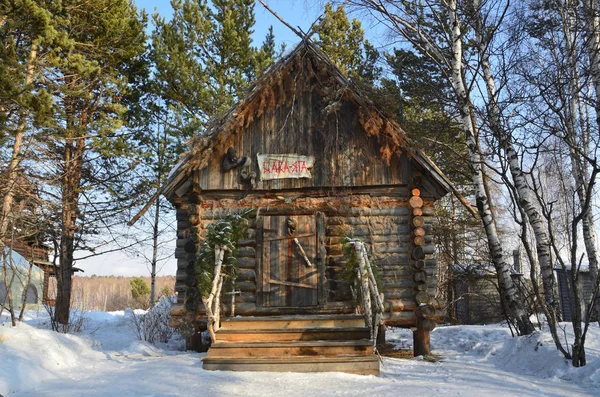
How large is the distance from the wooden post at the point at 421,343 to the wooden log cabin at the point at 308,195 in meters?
0.02

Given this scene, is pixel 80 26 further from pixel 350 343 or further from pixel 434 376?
pixel 434 376

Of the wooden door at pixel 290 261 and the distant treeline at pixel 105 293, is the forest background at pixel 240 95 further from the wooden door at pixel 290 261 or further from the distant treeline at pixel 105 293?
the distant treeline at pixel 105 293

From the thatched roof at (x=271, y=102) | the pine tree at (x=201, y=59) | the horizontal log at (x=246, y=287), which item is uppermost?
the pine tree at (x=201, y=59)

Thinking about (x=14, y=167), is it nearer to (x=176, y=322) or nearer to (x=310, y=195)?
(x=176, y=322)

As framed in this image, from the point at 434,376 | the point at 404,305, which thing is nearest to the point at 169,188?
the point at 404,305

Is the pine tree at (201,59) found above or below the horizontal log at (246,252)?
above

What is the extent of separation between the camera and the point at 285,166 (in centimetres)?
1101

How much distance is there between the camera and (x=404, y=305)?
10.6 meters

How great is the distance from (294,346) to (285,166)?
163 inches

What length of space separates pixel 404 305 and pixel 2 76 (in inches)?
394

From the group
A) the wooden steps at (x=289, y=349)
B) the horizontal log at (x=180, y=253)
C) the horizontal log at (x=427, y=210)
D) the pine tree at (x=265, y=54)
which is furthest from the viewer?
the pine tree at (x=265, y=54)

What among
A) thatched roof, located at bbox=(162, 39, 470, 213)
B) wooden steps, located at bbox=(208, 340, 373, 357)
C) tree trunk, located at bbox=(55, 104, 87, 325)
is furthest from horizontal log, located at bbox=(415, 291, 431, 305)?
tree trunk, located at bbox=(55, 104, 87, 325)

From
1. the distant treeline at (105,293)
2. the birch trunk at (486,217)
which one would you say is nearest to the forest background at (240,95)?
the birch trunk at (486,217)

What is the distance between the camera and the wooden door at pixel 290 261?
1066cm
